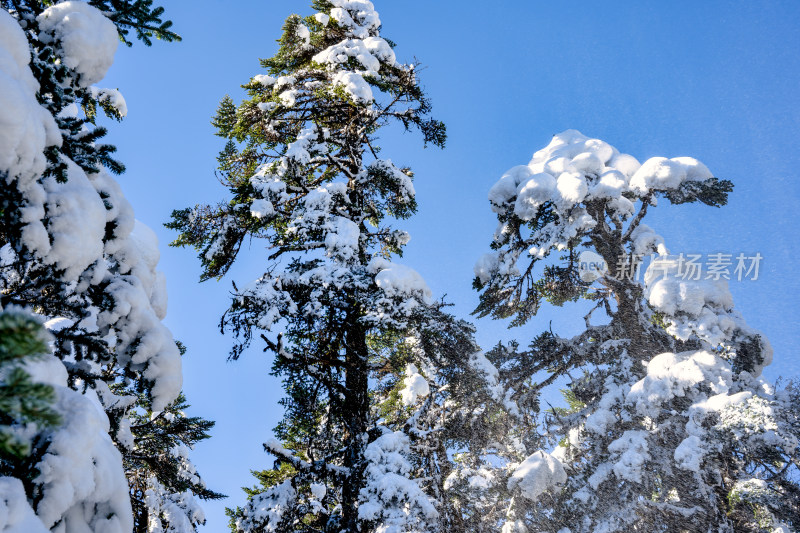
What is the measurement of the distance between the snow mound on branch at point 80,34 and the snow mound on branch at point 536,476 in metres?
10.0

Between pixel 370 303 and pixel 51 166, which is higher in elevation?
pixel 370 303

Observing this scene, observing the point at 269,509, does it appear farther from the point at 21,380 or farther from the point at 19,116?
the point at 21,380

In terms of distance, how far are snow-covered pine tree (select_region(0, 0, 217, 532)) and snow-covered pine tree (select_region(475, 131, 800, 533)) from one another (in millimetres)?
8646

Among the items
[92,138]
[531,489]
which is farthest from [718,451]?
[92,138]

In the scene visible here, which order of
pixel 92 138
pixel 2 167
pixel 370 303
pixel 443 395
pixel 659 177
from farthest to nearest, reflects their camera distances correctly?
pixel 659 177 → pixel 443 395 → pixel 370 303 → pixel 92 138 → pixel 2 167

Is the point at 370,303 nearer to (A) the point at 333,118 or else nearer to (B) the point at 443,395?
(B) the point at 443,395

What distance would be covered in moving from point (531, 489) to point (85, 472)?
9.25m

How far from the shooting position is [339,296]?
788 centimetres

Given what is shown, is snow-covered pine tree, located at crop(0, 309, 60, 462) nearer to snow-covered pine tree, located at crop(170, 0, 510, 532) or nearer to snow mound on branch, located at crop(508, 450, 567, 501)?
snow-covered pine tree, located at crop(170, 0, 510, 532)

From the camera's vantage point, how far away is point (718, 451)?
9273 mm

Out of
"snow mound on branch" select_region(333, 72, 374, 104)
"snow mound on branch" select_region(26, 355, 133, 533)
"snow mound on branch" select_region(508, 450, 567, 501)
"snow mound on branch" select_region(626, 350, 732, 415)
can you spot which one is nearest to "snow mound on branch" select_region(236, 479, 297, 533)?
"snow mound on branch" select_region(26, 355, 133, 533)

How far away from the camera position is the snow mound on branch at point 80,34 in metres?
3.95

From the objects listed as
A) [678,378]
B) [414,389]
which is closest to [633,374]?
[678,378]

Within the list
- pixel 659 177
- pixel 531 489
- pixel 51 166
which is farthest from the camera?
pixel 659 177
